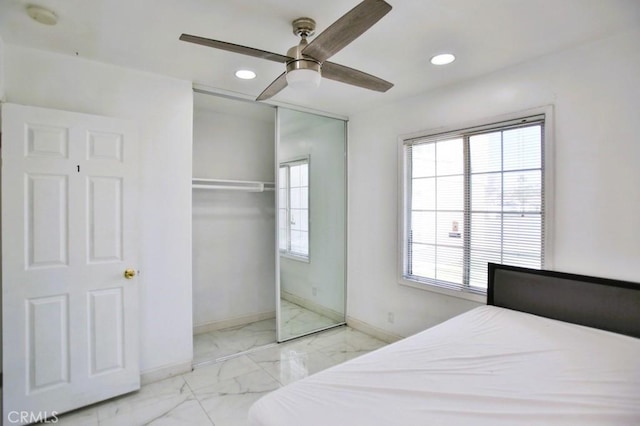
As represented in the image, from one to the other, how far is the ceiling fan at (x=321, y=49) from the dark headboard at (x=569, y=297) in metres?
1.76

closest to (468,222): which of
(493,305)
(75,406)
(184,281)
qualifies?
(493,305)

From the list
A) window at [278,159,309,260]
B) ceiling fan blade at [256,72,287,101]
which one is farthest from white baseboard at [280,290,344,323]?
ceiling fan blade at [256,72,287,101]

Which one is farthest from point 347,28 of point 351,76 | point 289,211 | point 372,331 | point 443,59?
point 372,331

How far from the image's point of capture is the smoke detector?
1840 mm

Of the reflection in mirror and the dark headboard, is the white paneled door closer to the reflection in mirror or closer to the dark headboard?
the reflection in mirror

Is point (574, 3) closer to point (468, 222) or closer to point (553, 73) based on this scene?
point (553, 73)

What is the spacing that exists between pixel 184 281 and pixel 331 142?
2.29 meters

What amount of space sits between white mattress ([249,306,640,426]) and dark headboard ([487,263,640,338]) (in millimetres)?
124

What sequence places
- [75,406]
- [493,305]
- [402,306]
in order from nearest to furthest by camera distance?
[75,406] < [493,305] < [402,306]

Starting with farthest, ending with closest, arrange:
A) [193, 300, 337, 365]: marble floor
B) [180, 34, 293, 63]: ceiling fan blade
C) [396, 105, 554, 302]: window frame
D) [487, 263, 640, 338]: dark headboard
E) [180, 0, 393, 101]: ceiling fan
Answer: [193, 300, 337, 365]: marble floor < [396, 105, 554, 302]: window frame < [487, 263, 640, 338]: dark headboard < [180, 34, 293, 63]: ceiling fan blade < [180, 0, 393, 101]: ceiling fan

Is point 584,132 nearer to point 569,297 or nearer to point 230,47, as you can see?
point 569,297

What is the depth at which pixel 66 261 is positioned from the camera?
2342mm

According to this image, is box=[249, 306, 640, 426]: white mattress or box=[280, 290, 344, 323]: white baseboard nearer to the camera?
box=[249, 306, 640, 426]: white mattress

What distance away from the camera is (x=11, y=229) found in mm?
2158
